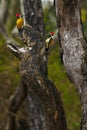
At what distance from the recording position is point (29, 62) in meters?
5.19

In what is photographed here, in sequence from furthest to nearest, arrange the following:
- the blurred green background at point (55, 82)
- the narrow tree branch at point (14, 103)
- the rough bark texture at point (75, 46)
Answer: the blurred green background at point (55, 82)
the narrow tree branch at point (14, 103)
the rough bark texture at point (75, 46)

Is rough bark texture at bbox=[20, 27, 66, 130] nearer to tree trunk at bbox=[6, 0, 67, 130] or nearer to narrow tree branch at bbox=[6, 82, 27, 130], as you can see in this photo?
tree trunk at bbox=[6, 0, 67, 130]

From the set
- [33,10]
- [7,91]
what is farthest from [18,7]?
[33,10]

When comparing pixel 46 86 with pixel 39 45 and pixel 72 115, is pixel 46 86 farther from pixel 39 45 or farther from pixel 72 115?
pixel 72 115

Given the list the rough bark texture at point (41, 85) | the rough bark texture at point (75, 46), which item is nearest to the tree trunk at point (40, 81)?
the rough bark texture at point (41, 85)

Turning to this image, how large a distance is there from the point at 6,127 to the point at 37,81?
5169 millimetres

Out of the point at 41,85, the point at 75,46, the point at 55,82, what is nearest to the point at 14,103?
the point at 55,82

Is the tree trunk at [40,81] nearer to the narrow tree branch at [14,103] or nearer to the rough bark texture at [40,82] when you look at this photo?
the rough bark texture at [40,82]

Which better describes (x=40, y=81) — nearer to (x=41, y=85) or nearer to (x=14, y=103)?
(x=41, y=85)

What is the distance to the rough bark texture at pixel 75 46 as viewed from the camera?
16.5 feet

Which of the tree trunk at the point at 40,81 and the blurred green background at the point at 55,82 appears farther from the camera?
the blurred green background at the point at 55,82

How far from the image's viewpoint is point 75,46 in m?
5.10

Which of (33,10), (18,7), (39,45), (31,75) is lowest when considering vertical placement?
(31,75)

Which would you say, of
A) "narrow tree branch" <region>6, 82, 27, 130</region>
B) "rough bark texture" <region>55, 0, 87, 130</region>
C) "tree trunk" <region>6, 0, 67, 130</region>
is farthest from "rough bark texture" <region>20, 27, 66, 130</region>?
"narrow tree branch" <region>6, 82, 27, 130</region>
